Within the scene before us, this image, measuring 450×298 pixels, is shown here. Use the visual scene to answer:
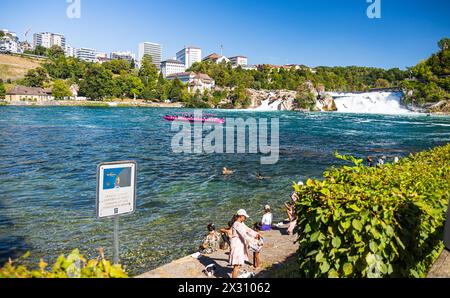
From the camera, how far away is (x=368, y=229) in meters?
4.91

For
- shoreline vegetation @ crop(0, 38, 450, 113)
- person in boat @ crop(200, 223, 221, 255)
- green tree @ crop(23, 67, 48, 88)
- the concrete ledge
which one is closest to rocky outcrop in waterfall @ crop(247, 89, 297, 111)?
shoreline vegetation @ crop(0, 38, 450, 113)

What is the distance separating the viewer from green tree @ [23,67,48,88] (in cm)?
14912

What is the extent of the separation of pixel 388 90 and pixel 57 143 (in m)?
139

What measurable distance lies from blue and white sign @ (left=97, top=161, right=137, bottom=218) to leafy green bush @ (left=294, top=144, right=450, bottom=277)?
2825 millimetres

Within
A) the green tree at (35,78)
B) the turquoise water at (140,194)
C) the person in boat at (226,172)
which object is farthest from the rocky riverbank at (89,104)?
the person in boat at (226,172)

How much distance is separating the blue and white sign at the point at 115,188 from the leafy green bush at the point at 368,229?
283cm

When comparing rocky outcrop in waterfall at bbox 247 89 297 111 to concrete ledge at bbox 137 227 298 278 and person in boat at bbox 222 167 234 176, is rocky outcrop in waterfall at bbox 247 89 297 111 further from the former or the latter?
concrete ledge at bbox 137 227 298 278

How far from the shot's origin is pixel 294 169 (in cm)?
2802

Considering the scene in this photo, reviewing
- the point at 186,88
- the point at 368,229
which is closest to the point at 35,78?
the point at 186,88

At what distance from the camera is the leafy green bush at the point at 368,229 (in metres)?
5.02

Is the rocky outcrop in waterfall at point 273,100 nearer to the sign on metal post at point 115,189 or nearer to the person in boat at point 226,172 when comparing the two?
the person in boat at point 226,172

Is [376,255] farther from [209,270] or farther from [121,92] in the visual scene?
[121,92]

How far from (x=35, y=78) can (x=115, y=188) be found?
→ 559 feet
